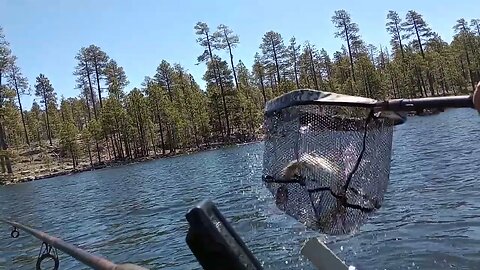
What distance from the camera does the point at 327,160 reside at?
278cm

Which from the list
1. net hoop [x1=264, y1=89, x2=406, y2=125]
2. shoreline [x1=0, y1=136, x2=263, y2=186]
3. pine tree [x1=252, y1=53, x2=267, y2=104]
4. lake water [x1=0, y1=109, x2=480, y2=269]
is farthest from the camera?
pine tree [x1=252, y1=53, x2=267, y2=104]

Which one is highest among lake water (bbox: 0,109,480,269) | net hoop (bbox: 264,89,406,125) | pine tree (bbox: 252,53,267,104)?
pine tree (bbox: 252,53,267,104)

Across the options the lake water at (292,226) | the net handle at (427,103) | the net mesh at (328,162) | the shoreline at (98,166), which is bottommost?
the lake water at (292,226)

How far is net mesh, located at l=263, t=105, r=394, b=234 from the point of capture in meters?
2.67

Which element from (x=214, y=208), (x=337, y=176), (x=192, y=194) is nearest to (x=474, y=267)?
(x=337, y=176)

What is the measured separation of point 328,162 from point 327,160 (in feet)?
0.04

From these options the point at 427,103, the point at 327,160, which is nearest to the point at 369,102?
the point at 427,103

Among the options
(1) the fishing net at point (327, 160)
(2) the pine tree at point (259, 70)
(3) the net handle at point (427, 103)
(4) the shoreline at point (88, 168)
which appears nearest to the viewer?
(3) the net handle at point (427, 103)

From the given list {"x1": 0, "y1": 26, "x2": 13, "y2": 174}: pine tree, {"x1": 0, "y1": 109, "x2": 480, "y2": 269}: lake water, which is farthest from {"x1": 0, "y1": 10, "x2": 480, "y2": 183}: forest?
{"x1": 0, "y1": 109, "x2": 480, "y2": 269}: lake water

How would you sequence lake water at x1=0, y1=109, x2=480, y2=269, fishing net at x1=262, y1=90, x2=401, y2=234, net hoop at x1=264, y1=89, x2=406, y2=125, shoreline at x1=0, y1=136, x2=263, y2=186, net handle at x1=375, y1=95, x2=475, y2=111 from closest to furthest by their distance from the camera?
net handle at x1=375, y1=95, x2=475, y2=111, net hoop at x1=264, y1=89, x2=406, y2=125, fishing net at x1=262, y1=90, x2=401, y2=234, lake water at x1=0, y1=109, x2=480, y2=269, shoreline at x1=0, y1=136, x2=263, y2=186

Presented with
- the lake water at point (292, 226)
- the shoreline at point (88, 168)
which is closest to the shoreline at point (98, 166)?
the shoreline at point (88, 168)

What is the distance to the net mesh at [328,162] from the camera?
2668 millimetres

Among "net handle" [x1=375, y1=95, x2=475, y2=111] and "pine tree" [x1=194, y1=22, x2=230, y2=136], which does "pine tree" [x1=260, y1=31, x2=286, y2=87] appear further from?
"net handle" [x1=375, y1=95, x2=475, y2=111]

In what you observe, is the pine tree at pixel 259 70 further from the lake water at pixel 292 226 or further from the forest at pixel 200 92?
the lake water at pixel 292 226
